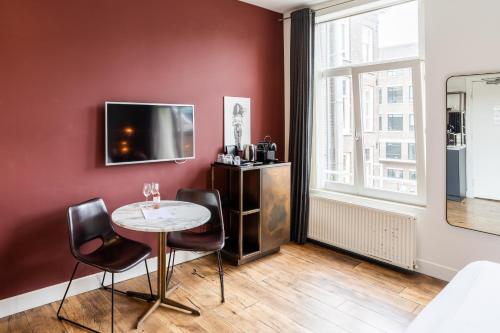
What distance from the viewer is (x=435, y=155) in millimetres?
3115

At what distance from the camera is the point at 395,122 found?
3.50 meters

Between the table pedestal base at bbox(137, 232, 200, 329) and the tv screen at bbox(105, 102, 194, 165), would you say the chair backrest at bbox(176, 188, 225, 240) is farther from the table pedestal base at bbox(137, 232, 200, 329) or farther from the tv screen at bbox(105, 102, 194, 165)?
the table pedestal base at bbox(137, 232, 200, 329)

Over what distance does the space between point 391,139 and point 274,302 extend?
6.65 feet

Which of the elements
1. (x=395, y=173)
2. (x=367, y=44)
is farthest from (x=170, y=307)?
(x=367, y=44)

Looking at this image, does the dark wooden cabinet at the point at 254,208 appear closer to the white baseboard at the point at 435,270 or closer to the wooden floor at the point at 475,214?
the white baseboard at the point at 435,270

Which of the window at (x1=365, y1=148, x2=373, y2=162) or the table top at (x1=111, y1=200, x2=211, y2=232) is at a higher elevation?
the window at (x1=365, y1=148, x2=373, y2=162)

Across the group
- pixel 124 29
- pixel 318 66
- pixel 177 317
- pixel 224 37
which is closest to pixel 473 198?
pixel 318 66

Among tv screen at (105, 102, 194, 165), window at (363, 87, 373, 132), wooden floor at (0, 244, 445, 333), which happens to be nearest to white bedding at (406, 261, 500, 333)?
wooden floor at (0, 244, 445, 333)

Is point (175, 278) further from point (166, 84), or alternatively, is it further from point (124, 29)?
point (124, 29)

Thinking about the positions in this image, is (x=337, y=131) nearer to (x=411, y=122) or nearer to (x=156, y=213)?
(x=411, y=122)

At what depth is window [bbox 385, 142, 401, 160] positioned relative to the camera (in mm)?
3496

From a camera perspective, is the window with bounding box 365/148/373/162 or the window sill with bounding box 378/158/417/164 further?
the window with bounding box 365/148/373/162

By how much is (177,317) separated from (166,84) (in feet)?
6.85

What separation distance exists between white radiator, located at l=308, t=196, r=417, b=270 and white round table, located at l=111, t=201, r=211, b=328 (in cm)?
172
